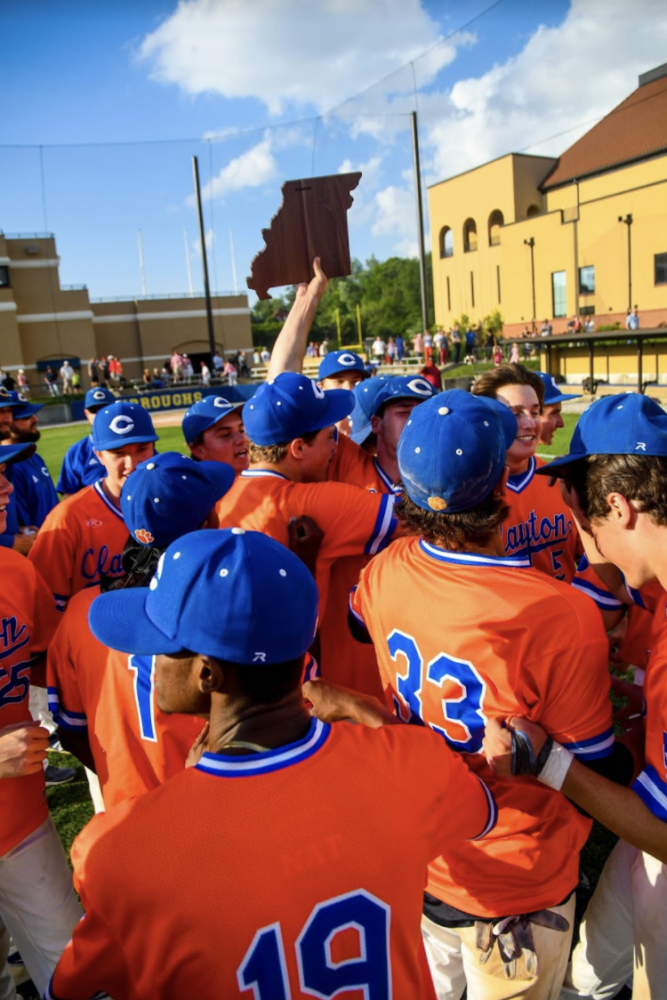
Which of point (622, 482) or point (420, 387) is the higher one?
point (420, 387)

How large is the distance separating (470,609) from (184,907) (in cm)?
98

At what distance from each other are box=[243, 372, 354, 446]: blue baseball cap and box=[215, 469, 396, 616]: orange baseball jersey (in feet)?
0.76

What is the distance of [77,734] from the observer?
2.40 m

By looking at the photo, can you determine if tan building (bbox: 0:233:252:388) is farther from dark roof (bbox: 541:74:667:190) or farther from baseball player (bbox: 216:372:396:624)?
baseball player (bbox: 216:372:396:624)

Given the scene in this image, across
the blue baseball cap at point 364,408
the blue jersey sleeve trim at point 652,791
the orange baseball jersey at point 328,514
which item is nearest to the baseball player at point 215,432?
the blue baseball cap at point 364,408

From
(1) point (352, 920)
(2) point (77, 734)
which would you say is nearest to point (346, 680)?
(2) point (77, 734)

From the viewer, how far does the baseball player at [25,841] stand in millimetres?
2488

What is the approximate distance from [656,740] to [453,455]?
90 cm

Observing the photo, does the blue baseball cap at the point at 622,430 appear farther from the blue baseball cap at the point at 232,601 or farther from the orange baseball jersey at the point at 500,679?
the blue baseball cap at the point at 232,601

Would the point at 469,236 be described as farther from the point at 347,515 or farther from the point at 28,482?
the point at 347,515

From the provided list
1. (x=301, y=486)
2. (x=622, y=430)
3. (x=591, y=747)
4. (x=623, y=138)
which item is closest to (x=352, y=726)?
(x=591, y=747)

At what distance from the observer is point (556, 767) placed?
5.64ft

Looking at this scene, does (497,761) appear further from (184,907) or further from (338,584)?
(338,584)

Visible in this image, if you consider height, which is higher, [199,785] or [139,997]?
[199,785]
